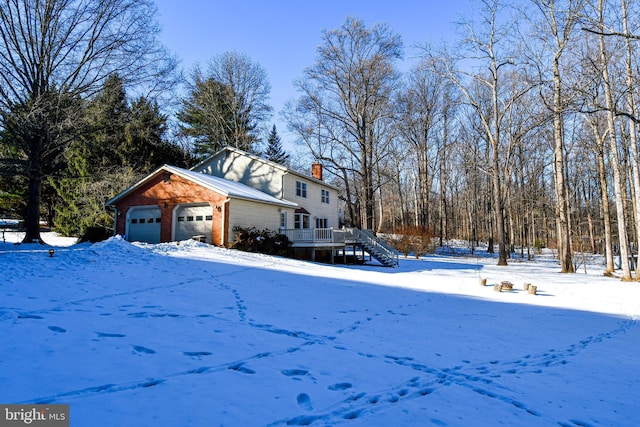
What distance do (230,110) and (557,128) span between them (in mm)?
25303

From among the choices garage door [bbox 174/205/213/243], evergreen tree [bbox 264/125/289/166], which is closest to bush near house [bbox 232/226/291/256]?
garage door [bbox 174/205/213/243]

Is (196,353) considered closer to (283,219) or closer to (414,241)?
(283,219)

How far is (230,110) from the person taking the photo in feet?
105

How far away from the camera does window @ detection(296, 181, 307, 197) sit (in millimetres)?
23625

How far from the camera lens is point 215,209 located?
17094 mm

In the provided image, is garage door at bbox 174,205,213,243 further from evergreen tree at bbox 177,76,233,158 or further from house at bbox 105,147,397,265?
evergreen tree at bbox 177,76,233,158

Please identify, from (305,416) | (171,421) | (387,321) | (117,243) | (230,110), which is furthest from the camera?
(230,110)

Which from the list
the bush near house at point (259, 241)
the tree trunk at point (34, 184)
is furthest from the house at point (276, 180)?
the tree trunk at point (34, 184)

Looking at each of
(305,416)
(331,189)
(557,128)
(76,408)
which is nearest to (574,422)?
(305,416)

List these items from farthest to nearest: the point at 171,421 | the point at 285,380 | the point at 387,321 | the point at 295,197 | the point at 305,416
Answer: the point at 295,197 < the point at 387,321 < the point at 285,380 < the point at 305,416 < the point at 171,421

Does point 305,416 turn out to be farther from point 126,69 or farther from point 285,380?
point 126,69

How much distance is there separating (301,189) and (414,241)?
28.5ft

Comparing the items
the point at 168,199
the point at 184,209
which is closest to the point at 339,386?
the point at 184,209

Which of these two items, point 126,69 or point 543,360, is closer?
point 543,360
